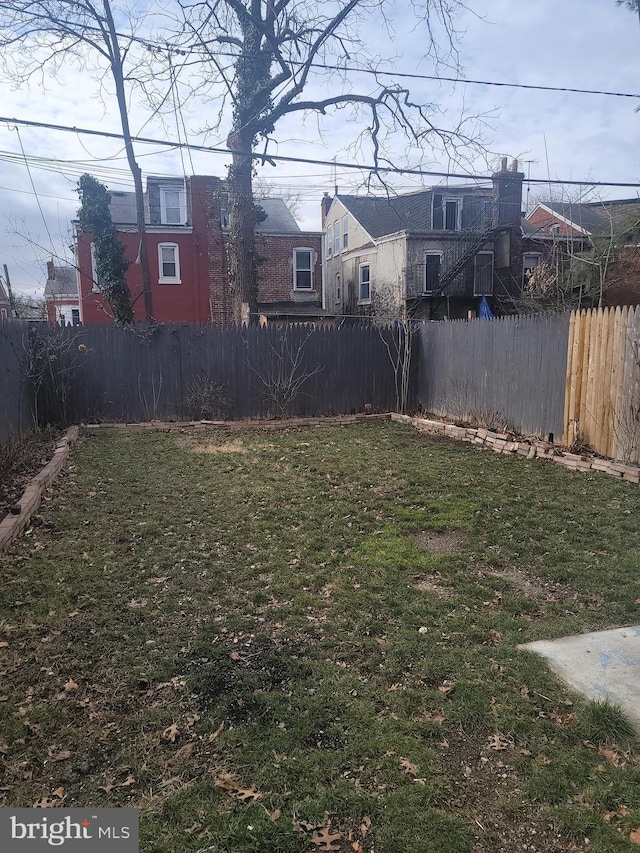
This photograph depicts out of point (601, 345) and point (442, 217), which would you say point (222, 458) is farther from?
point (442, 217)

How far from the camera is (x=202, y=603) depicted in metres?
3.64

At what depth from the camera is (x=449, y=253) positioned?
960 inches

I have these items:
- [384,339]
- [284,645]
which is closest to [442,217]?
[384,339]

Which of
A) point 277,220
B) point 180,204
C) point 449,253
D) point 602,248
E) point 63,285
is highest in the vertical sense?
point 180,204

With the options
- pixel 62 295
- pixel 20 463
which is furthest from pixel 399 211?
pixel 62 295

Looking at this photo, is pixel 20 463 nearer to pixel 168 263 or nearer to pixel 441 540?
pixel 441 540

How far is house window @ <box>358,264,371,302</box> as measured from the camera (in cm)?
2678

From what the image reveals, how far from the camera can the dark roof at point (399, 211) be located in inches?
997

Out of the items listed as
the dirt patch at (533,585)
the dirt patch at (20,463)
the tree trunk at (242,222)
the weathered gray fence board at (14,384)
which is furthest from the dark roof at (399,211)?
the dirt patch at (533,585)

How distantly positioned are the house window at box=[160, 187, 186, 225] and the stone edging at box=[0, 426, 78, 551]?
17.8m

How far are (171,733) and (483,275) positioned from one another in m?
24.8

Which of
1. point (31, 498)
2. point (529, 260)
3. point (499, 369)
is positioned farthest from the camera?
point (529, 260)

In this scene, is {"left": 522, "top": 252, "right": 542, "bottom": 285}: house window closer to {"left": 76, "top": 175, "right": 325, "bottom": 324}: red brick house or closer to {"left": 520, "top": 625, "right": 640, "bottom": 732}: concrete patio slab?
{"left": 76, "top": 175, "right": 325, "bottom": 324}: red brick house

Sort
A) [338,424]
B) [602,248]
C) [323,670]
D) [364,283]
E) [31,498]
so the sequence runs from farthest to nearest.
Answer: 1. [364,283]
2. [602,248]
3. [338,424]
4. [31,498]
5. [323,670]
